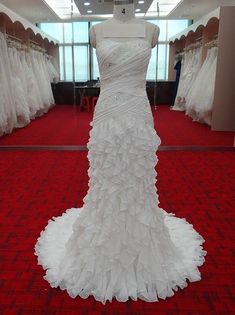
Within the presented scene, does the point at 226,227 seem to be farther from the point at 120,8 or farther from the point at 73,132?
the point at 73,132

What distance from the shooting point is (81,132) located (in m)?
4.77

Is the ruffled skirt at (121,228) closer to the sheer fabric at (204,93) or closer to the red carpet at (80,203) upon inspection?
the red carpet at (80,203)

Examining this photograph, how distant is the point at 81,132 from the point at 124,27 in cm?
342

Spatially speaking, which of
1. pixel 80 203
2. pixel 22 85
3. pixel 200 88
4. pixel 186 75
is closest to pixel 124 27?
pixel 80 203

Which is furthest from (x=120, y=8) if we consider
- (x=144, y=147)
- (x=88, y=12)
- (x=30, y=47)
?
(x=30, y=47)

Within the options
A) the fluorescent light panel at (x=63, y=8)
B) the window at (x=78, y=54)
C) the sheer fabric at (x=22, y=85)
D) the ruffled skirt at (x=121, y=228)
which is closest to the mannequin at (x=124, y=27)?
the ruffled skirt at (x=121, y=228)

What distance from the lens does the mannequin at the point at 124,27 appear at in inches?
55.6

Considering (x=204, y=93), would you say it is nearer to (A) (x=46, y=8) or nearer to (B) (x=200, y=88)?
(B) (x=200, y=88)

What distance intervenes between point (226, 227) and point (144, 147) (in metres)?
1.03

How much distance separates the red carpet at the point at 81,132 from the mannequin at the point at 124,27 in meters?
2.88

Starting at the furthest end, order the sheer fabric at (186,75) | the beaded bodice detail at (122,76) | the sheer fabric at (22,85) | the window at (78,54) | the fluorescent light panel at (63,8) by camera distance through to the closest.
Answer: the sheer fabric at (186,75)
the sheer fabric at (22,85)
the fluorescent light panel at (63,8)
the window at (78,54)
the beaded bodice detail at (122,76)

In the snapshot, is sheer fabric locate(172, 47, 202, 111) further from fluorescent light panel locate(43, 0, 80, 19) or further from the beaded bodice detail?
the beaded bodice detail

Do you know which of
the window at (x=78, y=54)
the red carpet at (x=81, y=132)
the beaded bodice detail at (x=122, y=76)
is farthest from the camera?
the red carpet at (x=81, y=132)

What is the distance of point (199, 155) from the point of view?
3.82 m
